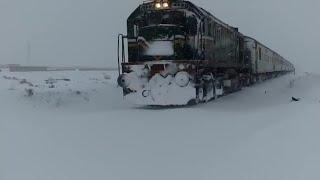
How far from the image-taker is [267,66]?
35.6 meters

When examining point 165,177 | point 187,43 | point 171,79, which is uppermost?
point 187,43

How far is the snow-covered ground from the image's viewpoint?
6.91 meters

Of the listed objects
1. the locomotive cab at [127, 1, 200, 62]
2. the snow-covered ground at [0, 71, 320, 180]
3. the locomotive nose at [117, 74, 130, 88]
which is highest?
the locomotive cab at [127, 1, 200, 62]

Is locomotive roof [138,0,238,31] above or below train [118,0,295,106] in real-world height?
above

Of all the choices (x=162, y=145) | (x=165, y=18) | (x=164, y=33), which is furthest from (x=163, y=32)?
(x=162, y=145)

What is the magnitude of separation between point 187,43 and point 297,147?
814 cm

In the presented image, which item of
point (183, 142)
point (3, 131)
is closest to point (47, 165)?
point (183, 142)

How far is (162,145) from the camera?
29.0ft

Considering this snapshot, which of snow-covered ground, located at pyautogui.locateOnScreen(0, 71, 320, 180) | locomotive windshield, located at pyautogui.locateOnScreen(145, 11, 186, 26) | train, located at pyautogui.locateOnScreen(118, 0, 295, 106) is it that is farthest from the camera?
locomotive windshield, located at pyautogui.locateOnScreen(145, 11, 186, 26)

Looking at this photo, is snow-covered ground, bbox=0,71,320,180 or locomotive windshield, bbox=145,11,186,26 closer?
snow-covered ground, bbox=0,71,320,180

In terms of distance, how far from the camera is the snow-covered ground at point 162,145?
22.7ft

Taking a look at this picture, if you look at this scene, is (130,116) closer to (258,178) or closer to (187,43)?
(187,43)

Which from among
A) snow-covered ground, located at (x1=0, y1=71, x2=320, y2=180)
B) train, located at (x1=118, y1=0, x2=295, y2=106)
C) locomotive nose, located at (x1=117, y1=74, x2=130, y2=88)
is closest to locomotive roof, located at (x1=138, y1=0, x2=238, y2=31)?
train, located at (x1=118, y1=0, x2=295, y2=106)

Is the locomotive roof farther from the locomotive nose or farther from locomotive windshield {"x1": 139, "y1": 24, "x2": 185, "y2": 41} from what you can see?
the locomotive nose
